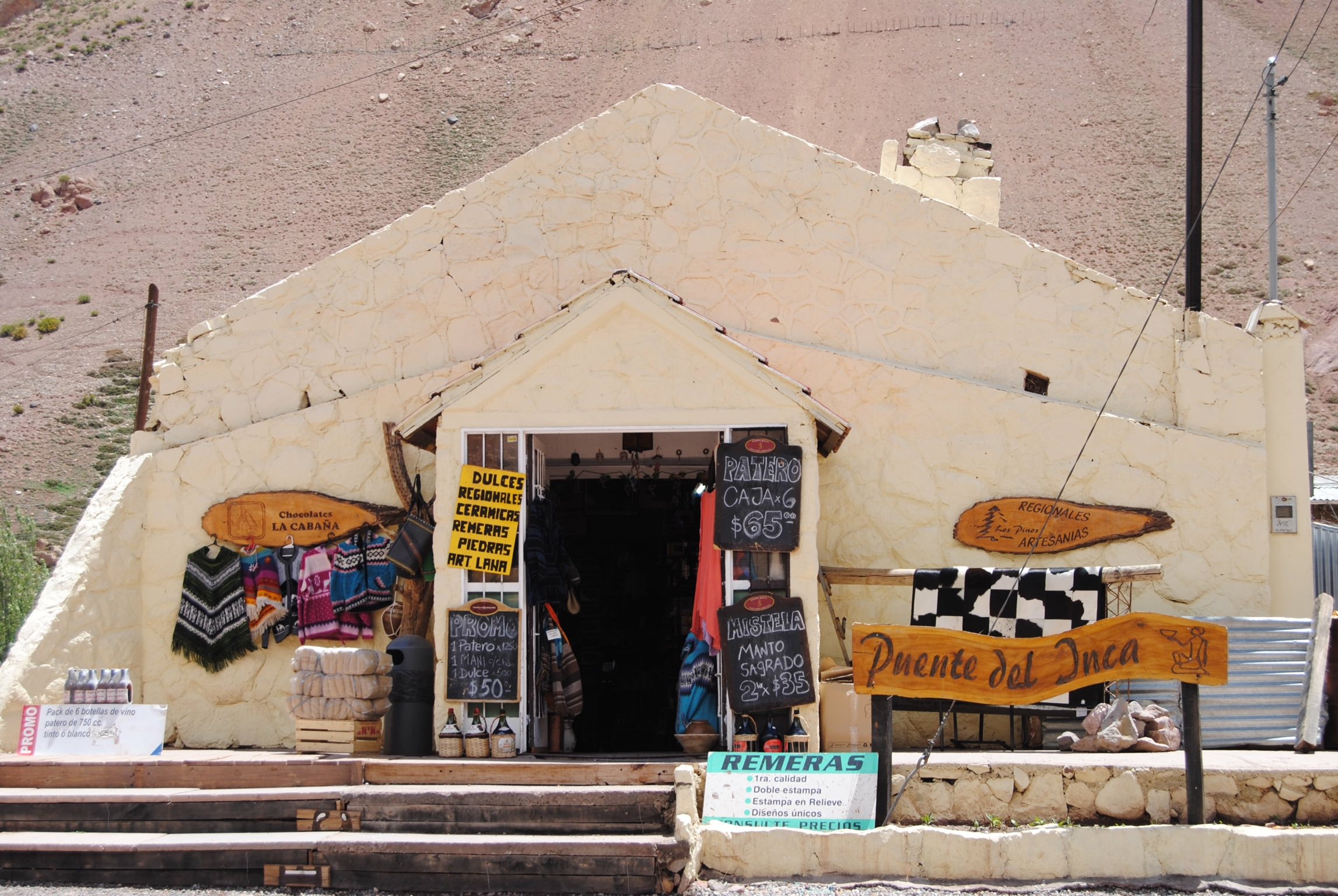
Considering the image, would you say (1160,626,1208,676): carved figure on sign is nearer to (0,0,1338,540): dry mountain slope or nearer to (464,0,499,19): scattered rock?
(0,0,1338,540): dry mountain slope

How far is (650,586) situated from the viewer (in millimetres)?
13812

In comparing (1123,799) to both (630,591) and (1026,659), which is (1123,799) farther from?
(630,591)

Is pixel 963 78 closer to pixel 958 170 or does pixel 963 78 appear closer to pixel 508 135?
pixel 508 135

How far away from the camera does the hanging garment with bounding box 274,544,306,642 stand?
11.4 m

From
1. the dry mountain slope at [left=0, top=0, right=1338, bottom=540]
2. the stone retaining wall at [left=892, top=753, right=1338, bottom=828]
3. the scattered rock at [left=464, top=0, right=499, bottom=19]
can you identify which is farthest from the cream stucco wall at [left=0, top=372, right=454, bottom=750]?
the scattered rock at [left=464, top=0, right=499, bottom=19]

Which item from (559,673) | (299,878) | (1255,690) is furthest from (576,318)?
(1255,690)

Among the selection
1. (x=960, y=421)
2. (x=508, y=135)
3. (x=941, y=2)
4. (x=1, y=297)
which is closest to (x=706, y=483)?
(x=960, y=421)

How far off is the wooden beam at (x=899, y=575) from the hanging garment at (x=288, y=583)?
466cm

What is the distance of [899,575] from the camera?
1061 cm

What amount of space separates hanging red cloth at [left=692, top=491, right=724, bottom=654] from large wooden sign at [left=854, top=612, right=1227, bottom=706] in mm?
1875

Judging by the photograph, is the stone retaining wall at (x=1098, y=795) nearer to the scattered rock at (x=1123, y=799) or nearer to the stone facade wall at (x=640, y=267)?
the scattered rock at (x=1123, y=799)

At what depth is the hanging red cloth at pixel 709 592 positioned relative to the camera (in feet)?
32.8

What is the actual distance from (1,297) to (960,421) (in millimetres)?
42001

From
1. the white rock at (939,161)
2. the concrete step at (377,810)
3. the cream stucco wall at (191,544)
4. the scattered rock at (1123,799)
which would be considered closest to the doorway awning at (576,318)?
the cream stucco wall at (191,544)
